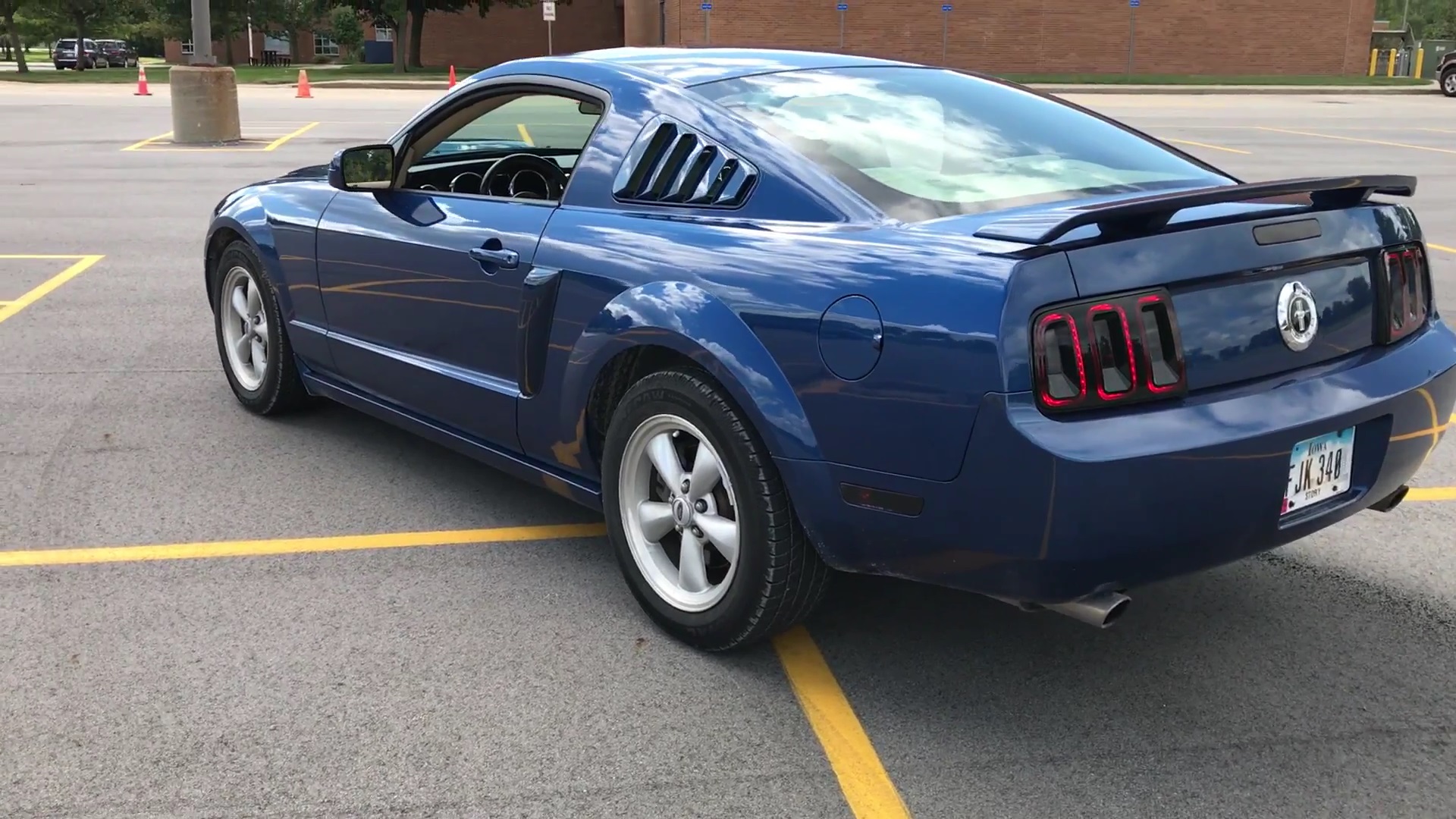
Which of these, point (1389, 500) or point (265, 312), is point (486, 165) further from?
point (1389, 500)

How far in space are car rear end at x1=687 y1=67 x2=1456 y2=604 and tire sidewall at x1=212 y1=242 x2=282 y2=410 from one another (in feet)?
8.66

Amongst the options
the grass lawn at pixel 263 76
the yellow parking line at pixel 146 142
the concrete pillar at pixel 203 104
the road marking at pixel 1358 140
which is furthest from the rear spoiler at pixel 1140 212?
the grass lawn at pixel 263 76

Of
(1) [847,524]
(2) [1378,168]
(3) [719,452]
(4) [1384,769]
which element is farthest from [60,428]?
(2) [1378,168]

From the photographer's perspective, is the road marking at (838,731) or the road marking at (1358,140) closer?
the road marking at (838,731)

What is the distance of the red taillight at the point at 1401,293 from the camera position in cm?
332

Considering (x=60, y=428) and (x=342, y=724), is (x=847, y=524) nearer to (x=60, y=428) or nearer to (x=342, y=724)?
(x=342, y=724)

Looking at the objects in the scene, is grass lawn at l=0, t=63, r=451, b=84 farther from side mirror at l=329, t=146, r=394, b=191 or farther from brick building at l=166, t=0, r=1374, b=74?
side mirror at l=329, t=146, r=394, b=191

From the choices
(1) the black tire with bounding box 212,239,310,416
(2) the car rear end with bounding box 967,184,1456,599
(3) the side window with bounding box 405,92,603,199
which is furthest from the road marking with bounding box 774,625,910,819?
(1) the black tire with bounding box 212,239,310,416

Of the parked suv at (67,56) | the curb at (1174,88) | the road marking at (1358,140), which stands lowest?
the road marking at (1358,140)

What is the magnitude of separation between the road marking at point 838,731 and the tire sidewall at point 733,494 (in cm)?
25

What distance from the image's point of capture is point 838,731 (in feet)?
10.5

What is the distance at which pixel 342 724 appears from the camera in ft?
10.5

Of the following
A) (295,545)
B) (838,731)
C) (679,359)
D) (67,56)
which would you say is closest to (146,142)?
(295,545)

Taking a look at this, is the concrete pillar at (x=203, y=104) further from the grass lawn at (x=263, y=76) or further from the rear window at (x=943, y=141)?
the grass lawn at (x=263, y=76)
